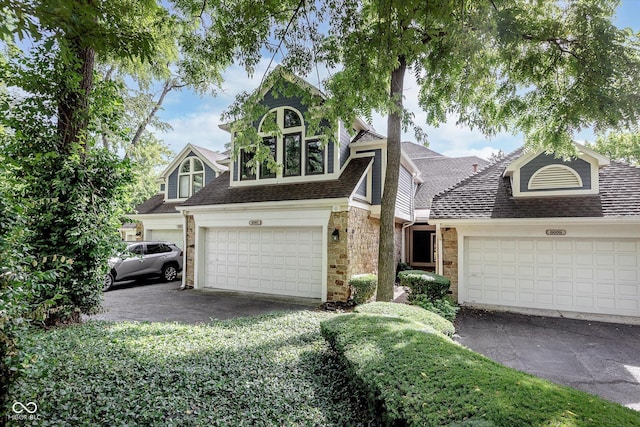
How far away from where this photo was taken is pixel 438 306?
25.9 ft

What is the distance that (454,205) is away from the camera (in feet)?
31.8

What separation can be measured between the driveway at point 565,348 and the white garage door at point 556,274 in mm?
671

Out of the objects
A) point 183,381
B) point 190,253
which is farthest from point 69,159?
point 190,253

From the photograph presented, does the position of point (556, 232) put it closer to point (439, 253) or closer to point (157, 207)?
point (439, 253)

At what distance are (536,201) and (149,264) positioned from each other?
14.2 m

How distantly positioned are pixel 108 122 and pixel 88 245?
2.23 m

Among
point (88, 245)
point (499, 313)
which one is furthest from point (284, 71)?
point (499, 313)

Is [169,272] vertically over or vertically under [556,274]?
under

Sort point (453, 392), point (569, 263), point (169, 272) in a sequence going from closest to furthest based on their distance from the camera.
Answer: point (453, 392)
point (569, 263)
point (169, 272)

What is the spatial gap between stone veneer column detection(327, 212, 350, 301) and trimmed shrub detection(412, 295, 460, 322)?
2020mm

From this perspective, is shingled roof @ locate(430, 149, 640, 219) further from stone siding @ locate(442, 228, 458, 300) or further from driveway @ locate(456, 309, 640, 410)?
driveway @ locate(456, 309, 640, 410)

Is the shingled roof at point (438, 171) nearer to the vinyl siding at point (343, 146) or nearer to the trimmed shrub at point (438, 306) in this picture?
the vinyl siding at point (343, 146)

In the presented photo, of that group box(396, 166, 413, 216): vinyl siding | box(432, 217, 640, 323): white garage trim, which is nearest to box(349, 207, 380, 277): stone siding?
box(396, 166, 413, 216): vinyl siding

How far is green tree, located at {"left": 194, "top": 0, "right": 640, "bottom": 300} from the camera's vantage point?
3932mm
